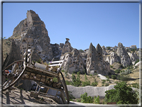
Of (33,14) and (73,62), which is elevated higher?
(33,14)

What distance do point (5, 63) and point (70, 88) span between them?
10.9m

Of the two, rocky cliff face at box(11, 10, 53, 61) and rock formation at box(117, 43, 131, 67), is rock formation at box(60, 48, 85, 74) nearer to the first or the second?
rocky cliff face at box(11, 10, 53, 61)

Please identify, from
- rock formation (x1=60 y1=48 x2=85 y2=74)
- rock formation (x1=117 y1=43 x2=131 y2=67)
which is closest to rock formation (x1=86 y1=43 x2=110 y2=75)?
rock formation (x1=60 y1=48 x2=85 y2=74)

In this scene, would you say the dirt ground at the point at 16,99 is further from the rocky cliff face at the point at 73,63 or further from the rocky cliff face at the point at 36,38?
the rocky cliff face at the point at 36,38

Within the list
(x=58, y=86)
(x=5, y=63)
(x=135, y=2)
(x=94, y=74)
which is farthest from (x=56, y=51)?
(x=135, y=2)

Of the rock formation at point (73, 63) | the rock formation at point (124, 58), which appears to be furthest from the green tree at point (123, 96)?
the rock formation at point (124, 58)

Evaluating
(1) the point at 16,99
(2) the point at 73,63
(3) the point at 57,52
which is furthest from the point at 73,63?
(1) the point at 16,99

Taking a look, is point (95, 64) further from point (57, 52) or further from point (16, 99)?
point (16, 99)

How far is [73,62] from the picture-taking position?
34.7 m

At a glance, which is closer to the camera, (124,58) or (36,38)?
(36,38)

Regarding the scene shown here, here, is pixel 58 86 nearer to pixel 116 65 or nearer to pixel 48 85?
pixel 48 85

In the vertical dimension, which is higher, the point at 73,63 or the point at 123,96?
the point at 73,63

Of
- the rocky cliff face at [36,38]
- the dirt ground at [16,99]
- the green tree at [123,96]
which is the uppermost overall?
the rocky cliff face at [36,38]

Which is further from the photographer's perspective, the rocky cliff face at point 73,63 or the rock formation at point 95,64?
the rock formation at point 95,64
